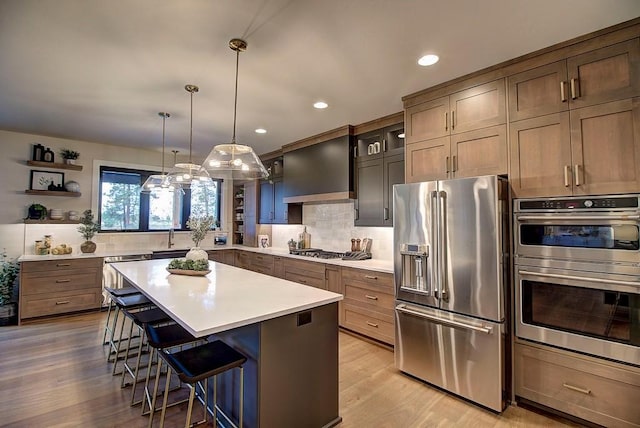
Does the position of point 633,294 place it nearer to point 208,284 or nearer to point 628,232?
point 628,232

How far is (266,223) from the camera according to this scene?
18.2 feet

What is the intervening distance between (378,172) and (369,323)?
5.62 ft

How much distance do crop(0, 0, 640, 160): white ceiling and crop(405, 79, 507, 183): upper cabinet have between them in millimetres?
205

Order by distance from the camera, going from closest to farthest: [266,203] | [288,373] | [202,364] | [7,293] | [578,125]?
[202,364] < [288,373] < [578,125] < [7,293] < [266,203]

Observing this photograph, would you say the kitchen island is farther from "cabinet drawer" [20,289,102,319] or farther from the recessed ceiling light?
"cabinet drawer" [20,289,102,319]

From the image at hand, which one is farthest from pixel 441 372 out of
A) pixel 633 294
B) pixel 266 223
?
pixel 266 223

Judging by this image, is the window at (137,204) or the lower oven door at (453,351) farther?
the window at (137,204)

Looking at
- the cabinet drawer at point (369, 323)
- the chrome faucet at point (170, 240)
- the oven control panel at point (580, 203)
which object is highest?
the oven control panel at point (580, 203)

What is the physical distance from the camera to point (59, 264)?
13.8 feet

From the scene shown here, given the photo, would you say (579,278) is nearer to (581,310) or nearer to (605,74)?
(581,310)

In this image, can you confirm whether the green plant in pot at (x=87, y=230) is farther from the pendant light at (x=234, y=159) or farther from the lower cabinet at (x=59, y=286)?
the pendant light at (x=234, y=159)

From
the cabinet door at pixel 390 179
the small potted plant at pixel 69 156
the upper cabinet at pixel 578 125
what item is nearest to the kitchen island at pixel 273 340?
the cabinet door at pixel 390 179

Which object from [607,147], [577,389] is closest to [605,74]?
[607,147]

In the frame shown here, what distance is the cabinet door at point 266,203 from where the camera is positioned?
17.7 feet
